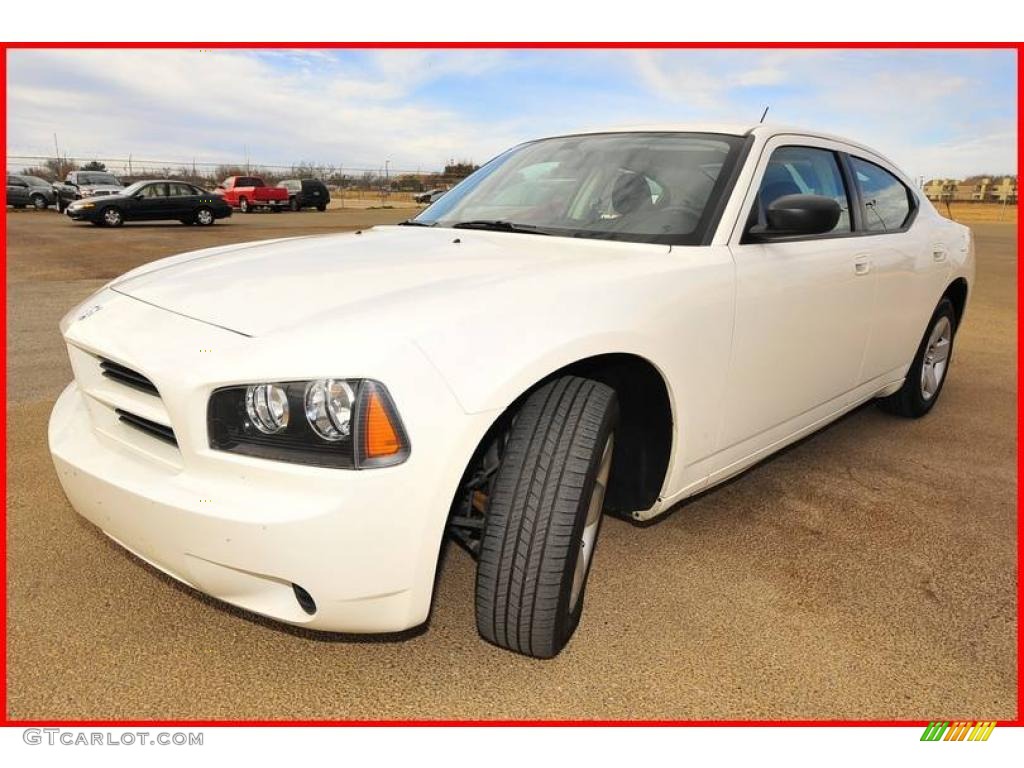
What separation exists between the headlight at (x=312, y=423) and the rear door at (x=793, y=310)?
1.35 m

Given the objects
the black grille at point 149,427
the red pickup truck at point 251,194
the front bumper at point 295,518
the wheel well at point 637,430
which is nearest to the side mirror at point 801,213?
the wheel well at point 637,430

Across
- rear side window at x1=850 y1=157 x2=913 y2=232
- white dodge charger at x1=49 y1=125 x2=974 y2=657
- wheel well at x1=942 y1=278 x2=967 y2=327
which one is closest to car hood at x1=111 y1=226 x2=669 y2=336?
white dodge charger at x1=49 y1=125 x2=974 y2=657

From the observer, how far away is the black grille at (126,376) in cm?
203

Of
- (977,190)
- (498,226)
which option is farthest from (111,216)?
(977,190)

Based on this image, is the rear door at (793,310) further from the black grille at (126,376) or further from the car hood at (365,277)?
the black grille at (126,376)

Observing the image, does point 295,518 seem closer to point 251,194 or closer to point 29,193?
point 251,194

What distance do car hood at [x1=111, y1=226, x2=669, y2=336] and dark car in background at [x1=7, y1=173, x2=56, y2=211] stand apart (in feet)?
97.9

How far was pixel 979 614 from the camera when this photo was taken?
2.53 meters

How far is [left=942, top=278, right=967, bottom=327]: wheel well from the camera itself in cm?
454

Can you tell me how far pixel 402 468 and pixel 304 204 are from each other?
31521mm

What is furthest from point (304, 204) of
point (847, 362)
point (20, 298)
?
point (847, 362)

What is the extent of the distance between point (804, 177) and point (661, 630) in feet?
6.67

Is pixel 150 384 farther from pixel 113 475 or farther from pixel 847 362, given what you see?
pixel 847 362

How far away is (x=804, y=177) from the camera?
3264 millimetres
